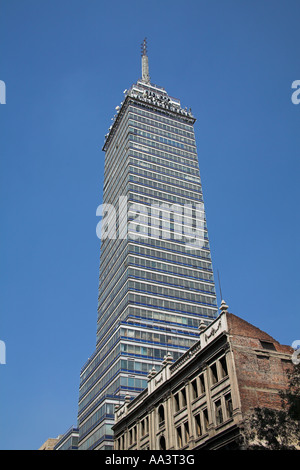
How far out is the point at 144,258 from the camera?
102938mm

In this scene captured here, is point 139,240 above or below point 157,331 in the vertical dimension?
above

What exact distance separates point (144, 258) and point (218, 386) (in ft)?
207

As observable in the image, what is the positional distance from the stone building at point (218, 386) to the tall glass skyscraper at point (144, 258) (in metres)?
30.3

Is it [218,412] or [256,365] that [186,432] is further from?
[256,365]

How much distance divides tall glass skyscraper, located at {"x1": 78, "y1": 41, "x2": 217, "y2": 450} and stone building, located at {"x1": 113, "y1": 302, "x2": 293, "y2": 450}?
30.3 meters

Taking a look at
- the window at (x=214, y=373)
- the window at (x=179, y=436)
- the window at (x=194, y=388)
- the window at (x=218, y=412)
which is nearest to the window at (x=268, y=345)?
the window at (x=214, y=373)

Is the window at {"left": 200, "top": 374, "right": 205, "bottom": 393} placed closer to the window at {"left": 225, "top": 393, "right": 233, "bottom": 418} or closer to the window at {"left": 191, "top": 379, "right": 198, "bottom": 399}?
the window at {"left": 191, "top": 379, "right": 198, "bottom": 399}

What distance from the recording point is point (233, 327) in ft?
137

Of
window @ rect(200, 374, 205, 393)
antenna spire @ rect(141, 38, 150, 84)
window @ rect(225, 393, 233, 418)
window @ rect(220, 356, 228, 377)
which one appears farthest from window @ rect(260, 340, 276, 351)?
antenna spire @ rect(141, 38, 150, 84)

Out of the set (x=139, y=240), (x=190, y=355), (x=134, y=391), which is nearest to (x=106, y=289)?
(x=139, y=240)
